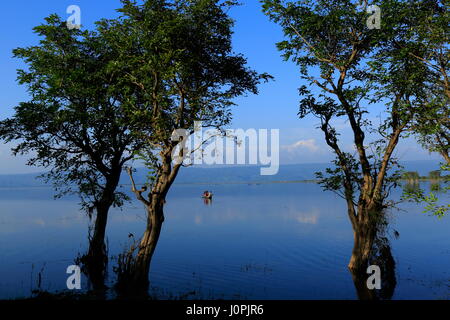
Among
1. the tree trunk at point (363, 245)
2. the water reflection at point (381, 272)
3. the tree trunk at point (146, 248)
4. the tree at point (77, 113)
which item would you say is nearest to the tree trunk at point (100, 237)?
the tree at point (77, 113)

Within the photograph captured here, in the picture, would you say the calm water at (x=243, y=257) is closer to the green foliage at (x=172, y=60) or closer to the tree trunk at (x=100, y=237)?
the tree trunk at (x=100, y=237)

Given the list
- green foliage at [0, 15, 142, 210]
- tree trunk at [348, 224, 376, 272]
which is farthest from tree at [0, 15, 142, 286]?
tree trunk at [348, 224, 376, 272]

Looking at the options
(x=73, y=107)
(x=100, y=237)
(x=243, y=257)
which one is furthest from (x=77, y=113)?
(x=243, y=257)

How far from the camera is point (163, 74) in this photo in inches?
699

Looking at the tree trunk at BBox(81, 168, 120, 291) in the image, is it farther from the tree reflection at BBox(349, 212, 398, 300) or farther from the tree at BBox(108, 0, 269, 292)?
the tree reflection at BBox(349, 212, 398, 300)

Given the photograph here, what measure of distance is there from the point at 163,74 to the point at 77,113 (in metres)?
7.68

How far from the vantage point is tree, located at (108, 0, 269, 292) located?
1823 cm

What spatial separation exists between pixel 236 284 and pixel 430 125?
45.6 feet

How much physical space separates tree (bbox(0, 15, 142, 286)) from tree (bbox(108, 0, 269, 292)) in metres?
2.70

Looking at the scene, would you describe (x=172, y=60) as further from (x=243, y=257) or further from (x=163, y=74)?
(x=243, y=257)

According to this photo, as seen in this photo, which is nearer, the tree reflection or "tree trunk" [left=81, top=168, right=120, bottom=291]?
the tree reflection

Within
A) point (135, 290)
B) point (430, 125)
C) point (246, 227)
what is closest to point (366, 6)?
point (430, 125)

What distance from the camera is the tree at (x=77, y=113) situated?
22.1 m

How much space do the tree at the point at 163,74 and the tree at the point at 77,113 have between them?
2.70 m
